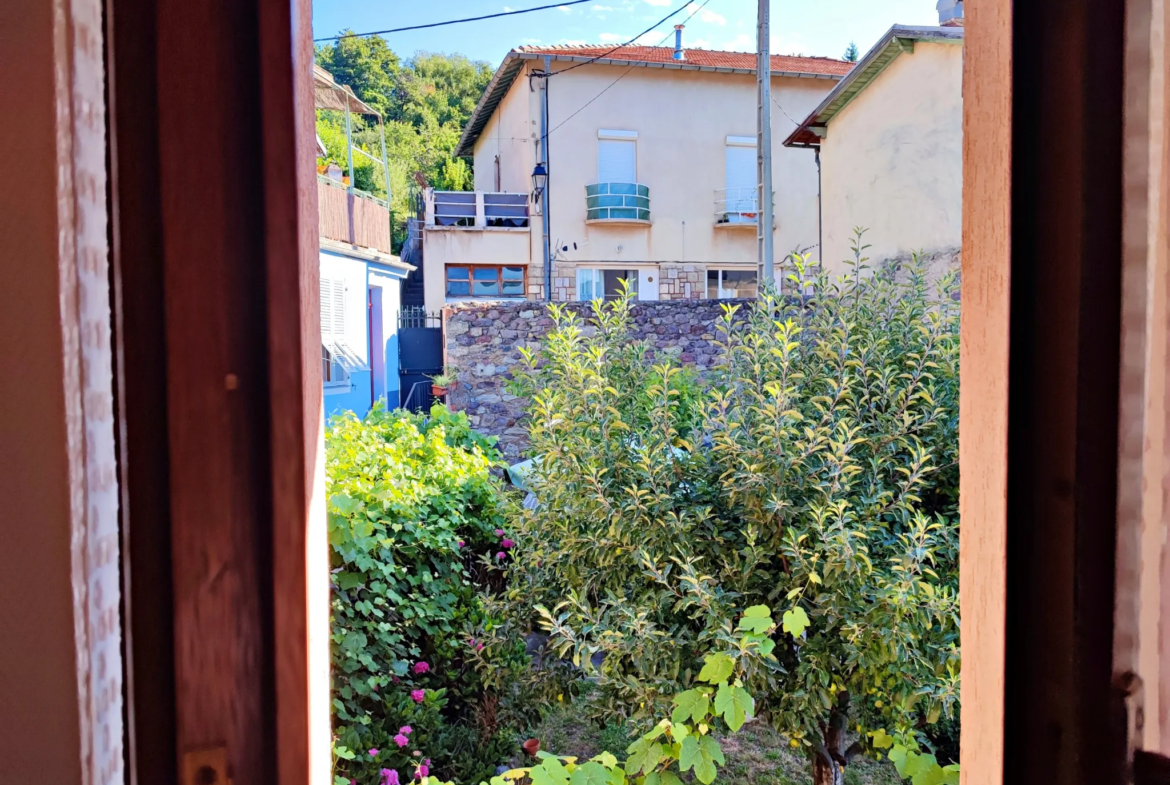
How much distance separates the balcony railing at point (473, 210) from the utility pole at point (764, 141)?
7.29m

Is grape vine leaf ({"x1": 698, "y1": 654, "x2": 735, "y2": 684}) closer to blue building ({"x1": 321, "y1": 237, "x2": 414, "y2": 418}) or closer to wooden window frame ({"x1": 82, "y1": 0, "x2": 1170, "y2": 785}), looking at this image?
wooden window frame ({"x1": 82, "y1": 0, "x2": 1170, "y2": 785})

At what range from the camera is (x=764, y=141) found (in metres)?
8.50

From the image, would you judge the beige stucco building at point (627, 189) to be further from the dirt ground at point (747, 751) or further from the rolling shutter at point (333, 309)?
the dirt ground at point (747, 751)

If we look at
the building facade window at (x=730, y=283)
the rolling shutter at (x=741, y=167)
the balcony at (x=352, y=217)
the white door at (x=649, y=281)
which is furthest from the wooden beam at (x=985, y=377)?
the rolling shutter at (x=741, y=167)

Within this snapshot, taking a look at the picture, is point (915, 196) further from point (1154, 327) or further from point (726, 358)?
point (1154, 327)

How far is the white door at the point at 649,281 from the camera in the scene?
15.6 metres

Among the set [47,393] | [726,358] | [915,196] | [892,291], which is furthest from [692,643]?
[915,196]

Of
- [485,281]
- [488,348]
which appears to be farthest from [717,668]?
[485,281]

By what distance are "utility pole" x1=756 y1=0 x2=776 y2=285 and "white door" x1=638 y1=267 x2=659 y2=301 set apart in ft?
22.2

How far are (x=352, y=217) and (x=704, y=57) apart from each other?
28.4 ft

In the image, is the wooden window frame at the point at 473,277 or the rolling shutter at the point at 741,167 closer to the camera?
the wooden window frame at the point at 473,277

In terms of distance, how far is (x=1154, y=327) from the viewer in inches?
20.9

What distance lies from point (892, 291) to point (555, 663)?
76.0 inches

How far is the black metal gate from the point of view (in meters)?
15.0
